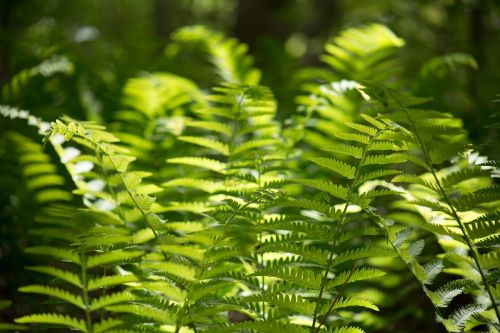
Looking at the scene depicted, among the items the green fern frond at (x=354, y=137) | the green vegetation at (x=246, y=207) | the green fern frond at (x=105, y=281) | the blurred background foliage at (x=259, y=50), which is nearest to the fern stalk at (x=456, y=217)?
the green vegetation at (x=246, y=207)

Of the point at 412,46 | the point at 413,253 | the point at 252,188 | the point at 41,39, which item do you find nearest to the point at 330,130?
the point at 252,188

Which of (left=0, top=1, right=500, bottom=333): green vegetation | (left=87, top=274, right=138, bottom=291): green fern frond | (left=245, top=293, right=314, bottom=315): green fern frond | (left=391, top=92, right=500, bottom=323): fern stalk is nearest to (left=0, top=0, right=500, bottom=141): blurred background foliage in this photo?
(left=0, top=1, right=500, bottom=333): green vegetation

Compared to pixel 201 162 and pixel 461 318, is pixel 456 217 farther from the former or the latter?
pixel 201 162

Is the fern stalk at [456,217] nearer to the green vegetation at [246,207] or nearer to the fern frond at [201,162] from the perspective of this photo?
the green vegetation at [246,207]

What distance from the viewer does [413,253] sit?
39.4 inches

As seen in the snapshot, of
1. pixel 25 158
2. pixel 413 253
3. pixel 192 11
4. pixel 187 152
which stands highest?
pixel 192 11

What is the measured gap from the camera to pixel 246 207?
3.55ft

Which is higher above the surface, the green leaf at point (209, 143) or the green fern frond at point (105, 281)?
the green leaf at point (209, 143)

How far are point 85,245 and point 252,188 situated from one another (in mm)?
460

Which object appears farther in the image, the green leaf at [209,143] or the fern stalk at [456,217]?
the green leaf at [209,143]

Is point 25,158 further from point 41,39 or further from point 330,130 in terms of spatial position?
point 41,39

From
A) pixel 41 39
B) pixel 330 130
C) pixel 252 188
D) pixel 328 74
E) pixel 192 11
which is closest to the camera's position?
pixel 252 188

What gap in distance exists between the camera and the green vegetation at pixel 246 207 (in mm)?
947

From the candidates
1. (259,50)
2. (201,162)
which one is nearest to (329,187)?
(201,162)
